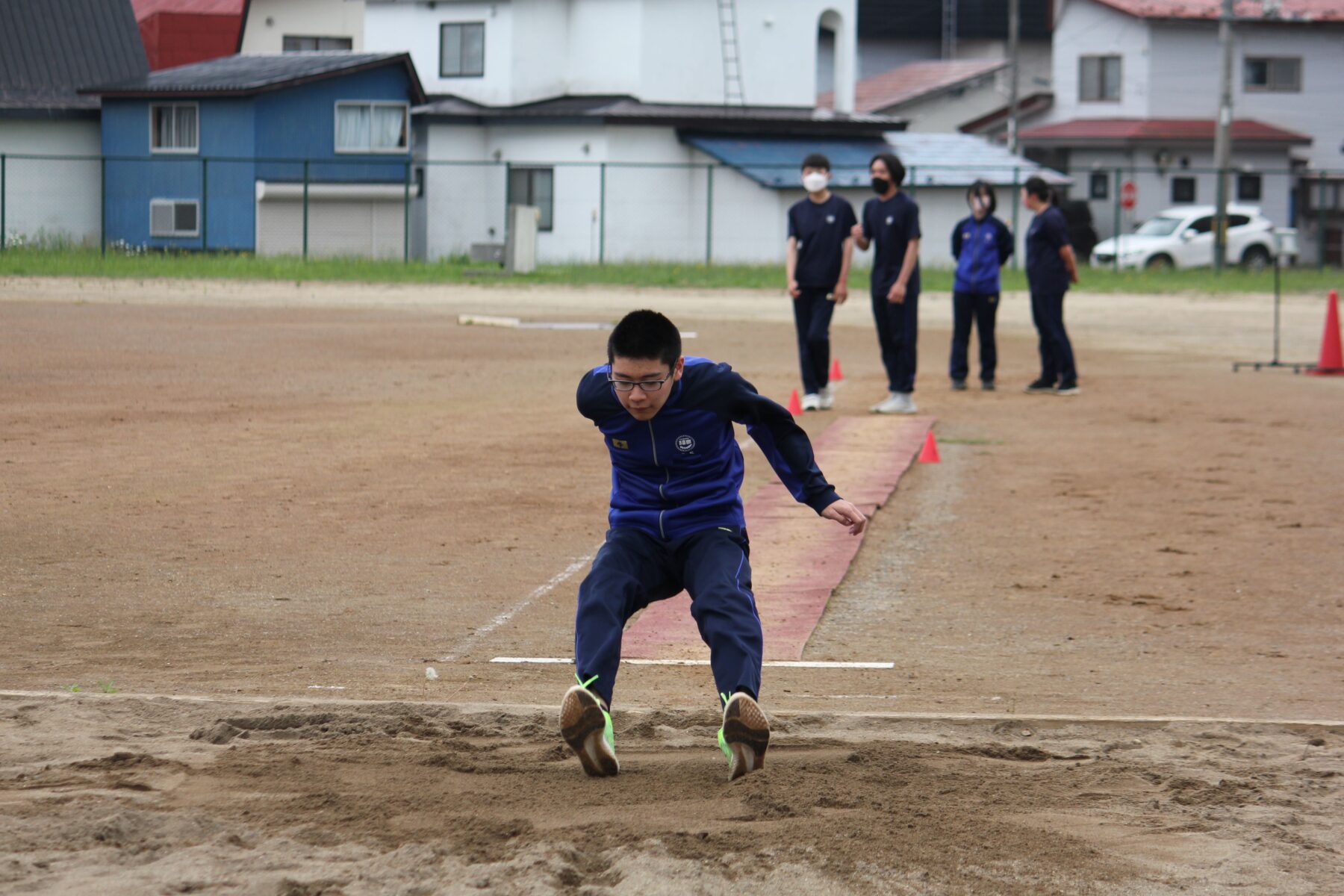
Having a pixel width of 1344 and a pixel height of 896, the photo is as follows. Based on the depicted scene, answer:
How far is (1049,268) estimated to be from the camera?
15750mm

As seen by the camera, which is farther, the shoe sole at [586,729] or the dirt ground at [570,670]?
the shoe sole at [586,729]

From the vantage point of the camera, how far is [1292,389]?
17.5 metres

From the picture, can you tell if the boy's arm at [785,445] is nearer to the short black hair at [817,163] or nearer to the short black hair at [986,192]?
the short black hair at [817,163]

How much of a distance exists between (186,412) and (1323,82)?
2189 inches

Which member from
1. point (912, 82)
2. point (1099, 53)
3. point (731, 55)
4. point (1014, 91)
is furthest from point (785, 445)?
point (912, 82)

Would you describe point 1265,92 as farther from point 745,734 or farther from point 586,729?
point 586,729

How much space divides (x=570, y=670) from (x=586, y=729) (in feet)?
5.33

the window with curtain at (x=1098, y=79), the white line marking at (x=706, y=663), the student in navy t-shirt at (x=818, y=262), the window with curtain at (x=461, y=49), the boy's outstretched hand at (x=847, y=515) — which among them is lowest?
the white line marking at (x=706, y=663)

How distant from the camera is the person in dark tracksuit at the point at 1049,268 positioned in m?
15.6

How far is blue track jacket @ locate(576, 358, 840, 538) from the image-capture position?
5.25 metres

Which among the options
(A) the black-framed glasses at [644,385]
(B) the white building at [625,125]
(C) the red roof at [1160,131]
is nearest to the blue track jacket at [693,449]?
(A) the black-framed glasses at [644,385]

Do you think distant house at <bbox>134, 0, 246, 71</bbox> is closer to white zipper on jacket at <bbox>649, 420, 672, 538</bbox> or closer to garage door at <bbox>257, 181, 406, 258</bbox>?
garage door at <bbox>257, 181, 406, 258</bbox>

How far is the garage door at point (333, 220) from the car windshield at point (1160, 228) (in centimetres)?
2064

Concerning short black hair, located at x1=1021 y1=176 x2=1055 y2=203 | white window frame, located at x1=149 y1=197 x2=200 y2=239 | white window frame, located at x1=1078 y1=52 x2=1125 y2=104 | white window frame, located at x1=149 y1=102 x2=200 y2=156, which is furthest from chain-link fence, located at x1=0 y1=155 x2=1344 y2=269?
short black hair, located at x1=1021 y1=176 x2=1055 y2=203
